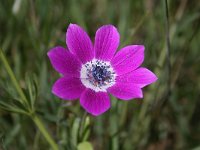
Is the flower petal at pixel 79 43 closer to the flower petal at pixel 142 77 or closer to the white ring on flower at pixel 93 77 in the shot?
the white ring on flower at pixel 93 77

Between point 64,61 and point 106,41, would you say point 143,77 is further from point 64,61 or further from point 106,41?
point 64,61

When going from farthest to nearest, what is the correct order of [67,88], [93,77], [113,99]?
[113,99], [93,77], [67,88]

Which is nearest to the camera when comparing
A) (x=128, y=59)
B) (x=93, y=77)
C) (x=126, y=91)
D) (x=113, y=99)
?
(x=126, y=91)

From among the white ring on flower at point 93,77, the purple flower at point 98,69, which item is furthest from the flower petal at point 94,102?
the white ring on flower at point 93,77

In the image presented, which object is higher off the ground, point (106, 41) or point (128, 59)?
point (106, 41)

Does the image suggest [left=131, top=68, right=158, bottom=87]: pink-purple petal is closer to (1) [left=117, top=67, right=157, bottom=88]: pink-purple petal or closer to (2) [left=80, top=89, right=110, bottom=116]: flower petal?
(1) [left=117, top=67, right=157, bottom=88]: pink-purple petal

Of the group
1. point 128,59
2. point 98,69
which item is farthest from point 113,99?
point 128,59

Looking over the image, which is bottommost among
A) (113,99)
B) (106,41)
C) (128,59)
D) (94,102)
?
(113,99)
